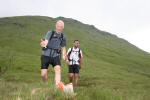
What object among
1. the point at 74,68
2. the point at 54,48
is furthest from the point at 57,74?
the point at 74,68

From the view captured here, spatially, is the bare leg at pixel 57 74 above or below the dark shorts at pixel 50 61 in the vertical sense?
below

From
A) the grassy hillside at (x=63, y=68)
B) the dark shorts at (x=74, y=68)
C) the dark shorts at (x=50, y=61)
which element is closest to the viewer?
Result: the grassy hillside at (x=63, y=68)

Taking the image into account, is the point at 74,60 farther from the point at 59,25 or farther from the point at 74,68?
the point at 59,25

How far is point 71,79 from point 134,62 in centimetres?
10607

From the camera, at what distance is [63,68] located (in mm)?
82375

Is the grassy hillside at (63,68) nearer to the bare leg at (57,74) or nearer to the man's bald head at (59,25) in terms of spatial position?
the bare leg at (57,74)

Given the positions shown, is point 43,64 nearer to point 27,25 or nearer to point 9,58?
point 9,58

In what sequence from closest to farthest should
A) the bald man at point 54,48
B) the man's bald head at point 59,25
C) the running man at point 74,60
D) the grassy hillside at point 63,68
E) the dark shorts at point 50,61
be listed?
1. the grassy hillside at point 63,68
2. the man's bald head at point 59,25
3. the bald man at point 54,48
4. the dark shorts at point 50,61
5. the running man at point 74,60

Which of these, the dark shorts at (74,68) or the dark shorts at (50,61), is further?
the dark shorts at (74,68)

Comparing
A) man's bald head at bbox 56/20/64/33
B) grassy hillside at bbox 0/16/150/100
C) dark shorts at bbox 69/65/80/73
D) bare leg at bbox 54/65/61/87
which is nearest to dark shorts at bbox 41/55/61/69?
bare leg at bbox 54/65/61/87

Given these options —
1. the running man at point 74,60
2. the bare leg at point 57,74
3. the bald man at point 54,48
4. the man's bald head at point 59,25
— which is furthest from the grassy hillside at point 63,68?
the man's bald head at point 59,25

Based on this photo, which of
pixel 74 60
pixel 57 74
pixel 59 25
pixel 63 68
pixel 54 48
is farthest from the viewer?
pixel 63 68

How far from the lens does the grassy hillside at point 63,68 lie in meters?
13.0

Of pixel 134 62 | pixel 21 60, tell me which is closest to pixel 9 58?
pixel 21 60
